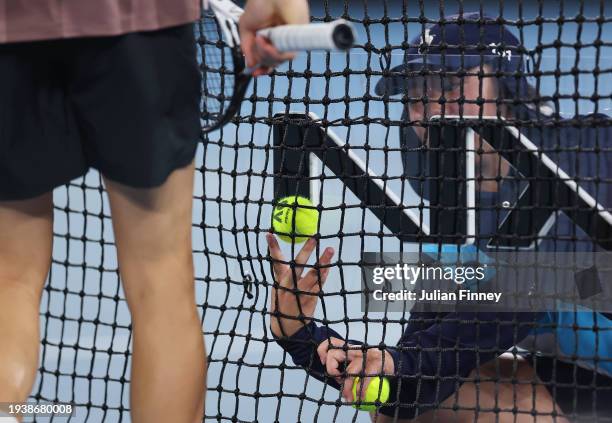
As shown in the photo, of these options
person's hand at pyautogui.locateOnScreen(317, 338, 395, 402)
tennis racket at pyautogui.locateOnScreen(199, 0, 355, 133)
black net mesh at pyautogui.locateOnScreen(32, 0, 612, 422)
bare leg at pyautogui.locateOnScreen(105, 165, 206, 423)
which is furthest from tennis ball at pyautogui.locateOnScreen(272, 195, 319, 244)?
bare leg at pyautogui.locateOnScreen(105, 165, 206, 423)

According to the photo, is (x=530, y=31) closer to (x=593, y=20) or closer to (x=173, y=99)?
(x=593, y=20)

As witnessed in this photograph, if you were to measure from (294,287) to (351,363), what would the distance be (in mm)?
129

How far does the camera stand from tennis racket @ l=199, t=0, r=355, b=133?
0.75 m

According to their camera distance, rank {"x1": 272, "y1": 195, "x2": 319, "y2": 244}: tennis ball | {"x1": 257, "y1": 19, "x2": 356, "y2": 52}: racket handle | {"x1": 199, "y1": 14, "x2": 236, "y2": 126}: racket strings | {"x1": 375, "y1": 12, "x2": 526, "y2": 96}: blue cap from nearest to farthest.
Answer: {"x1": 257, "y1": 19, "x2": 356, "y2": 52}: racket handle
{"x1": 199, "y1": 14, "x2": 236, "y2": 126}: racket strings
{"x1": 375, "y1": 12, "x2": 526, "y2": 96}: blue cap
{"x1": 272, "y1": 195, "x2": 319, "y2": 244}: tennis ball

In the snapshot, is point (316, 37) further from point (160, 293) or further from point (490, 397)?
point (490, 397)

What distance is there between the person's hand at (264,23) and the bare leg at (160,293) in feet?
0.37

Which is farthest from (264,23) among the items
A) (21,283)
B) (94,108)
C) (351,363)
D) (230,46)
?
(351,363)

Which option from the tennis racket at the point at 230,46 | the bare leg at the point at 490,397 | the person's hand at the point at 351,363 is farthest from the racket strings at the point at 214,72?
the bare leg at the point at 490,397

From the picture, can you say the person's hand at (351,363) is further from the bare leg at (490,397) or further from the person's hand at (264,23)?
the person's hand at (264,23)

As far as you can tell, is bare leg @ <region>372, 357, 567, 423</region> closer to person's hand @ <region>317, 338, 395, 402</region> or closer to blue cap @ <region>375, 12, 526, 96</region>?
person's hand @ <region>317, 338, 395, 402</region>

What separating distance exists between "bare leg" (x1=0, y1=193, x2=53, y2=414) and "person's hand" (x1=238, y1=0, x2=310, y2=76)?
8.5 inches

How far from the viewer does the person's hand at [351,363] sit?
1308mm

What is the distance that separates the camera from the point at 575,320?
130cm

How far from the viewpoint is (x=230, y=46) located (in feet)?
2.89
